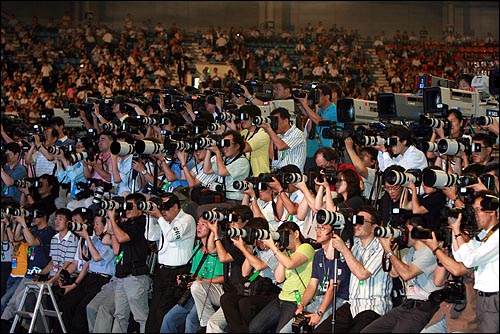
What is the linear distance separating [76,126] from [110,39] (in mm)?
9562

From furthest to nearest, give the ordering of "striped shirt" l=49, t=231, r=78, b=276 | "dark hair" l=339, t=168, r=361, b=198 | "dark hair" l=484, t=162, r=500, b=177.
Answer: "striped shirt" l=49, t=231, r=78, b=276
"dark hair" l=339, t=168, r=361, b=198
"dark hair" l=484, t=162, r=500, b=177

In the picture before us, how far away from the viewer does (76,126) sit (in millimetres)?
11273

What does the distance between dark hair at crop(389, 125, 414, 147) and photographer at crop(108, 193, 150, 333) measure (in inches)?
87.2

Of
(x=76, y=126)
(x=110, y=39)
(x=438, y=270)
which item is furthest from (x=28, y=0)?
(x=438, y=270)

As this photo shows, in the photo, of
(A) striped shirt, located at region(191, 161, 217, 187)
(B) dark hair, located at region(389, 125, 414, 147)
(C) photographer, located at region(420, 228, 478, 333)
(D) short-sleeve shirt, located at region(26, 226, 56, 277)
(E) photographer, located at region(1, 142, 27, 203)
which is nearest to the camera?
(C) photographer, located at region(420, 228, 478, 333)

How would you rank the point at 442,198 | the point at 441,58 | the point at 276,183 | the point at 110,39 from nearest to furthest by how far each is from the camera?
the point at 442,198 → the point at 276,183 → the point at 441,58 → the point at 110,39

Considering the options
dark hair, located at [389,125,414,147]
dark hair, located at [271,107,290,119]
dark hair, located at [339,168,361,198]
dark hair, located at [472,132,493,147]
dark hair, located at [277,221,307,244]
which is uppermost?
dark hair, located at [271,107,290,119]

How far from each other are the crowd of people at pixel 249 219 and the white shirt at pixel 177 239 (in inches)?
0.5

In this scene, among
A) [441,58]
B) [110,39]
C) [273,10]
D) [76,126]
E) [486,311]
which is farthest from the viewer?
[273,10]

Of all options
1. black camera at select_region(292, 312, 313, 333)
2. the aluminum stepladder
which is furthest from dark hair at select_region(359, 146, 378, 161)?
the aluminum stepladder

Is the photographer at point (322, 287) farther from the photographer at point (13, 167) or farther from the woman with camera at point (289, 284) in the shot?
the photographer at point (13, 167)

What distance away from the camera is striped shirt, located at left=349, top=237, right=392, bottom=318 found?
6.21 metres

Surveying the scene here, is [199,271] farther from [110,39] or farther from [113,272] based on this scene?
[110,39]

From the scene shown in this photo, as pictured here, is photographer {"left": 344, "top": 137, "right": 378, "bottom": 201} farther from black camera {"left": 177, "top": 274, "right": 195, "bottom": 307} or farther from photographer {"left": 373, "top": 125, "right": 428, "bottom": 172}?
black camera {"left": 177, "top": 274, "right": 195, "bottom": 307}
